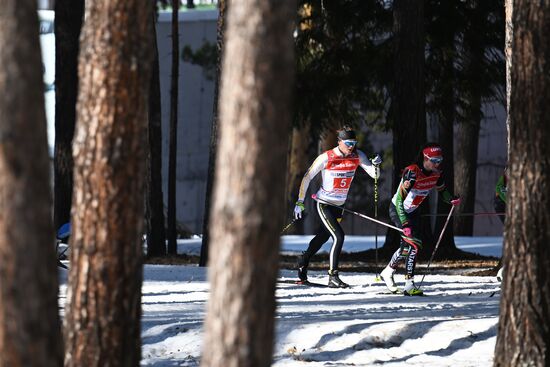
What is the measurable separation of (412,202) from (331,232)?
112cm

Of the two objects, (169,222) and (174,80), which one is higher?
(174,80)

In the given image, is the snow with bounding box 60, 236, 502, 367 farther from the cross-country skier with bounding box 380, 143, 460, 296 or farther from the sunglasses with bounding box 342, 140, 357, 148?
the sunglasses with bounding box 342, 140, 357, 148

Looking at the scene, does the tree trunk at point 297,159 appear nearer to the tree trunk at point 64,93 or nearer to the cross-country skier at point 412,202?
the tree trunk at point 64,93

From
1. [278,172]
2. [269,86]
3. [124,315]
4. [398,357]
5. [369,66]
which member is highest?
[369,66]

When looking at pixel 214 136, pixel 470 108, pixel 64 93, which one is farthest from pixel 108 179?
pixel 470 108

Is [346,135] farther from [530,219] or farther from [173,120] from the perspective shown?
[173,120]

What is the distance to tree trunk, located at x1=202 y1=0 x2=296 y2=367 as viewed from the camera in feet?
20.3

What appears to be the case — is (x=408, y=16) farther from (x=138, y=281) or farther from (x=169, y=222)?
(x=138, y=281)

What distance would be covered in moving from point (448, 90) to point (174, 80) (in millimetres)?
5402

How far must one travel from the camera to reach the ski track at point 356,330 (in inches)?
443

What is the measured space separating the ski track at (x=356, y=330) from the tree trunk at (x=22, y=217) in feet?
15.0

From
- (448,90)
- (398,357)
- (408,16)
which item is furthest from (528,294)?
(448,90)

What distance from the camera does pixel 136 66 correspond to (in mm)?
8070

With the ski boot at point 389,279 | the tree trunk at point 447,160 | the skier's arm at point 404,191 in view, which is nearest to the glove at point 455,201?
the skier's arm at point 404,191
